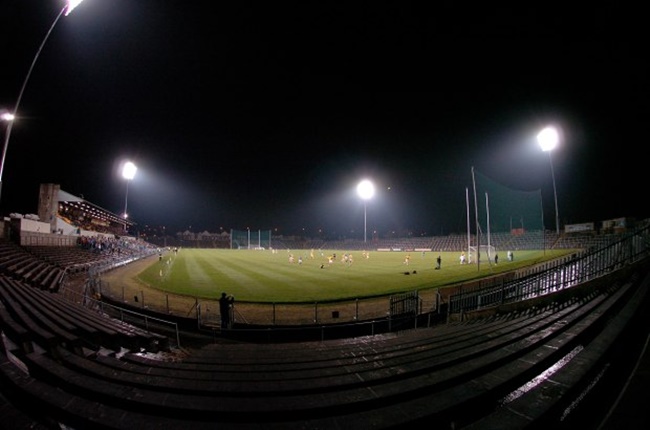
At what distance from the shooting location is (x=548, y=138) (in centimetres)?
3488

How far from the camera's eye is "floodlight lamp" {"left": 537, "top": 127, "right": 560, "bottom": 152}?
3444cm

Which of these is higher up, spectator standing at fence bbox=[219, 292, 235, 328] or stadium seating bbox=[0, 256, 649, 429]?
stadium seating bbox=[0, 256, 649, 429]

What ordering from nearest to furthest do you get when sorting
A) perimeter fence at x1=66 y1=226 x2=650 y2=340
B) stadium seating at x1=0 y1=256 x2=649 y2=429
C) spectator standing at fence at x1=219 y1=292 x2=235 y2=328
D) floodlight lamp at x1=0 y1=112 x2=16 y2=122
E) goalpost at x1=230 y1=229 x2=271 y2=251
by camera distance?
stadium seating at x1=0 y1=256 x2=649 y2=429
perimeter fence at x1=66 y1=226 x2=650 y2=340
spectator standing at fence at x1=219 y1=292 x2=235 y2=328
floodlight lamp at x1=0 y1=112 x2=16 y2=122
goalpost at x1=230 y1=229 x2=271 y2=251

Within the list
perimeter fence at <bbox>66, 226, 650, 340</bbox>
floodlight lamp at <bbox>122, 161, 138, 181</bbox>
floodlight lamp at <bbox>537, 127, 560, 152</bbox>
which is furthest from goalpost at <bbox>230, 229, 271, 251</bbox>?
perimeter fence at <bbox>66, 226, 650, 340</bbox>

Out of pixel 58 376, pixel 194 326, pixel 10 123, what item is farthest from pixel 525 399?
pixel 10 123

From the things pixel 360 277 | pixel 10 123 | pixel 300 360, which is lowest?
pixel 360 277

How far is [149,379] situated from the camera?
3.43 m

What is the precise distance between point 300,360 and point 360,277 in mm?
20872

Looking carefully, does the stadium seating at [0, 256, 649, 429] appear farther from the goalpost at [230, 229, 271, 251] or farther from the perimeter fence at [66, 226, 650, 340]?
the goalpost at [230, 229, 271, 251]

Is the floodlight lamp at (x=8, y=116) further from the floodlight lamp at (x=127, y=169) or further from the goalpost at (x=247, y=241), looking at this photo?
the goalpost at (x=247, y=241)

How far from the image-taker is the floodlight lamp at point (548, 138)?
34.4 metres

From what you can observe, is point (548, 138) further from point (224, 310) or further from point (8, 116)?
point (8, 116)

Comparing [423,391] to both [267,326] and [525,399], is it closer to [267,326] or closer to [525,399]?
[525,399]

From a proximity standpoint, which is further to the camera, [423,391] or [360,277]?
[360,277]
